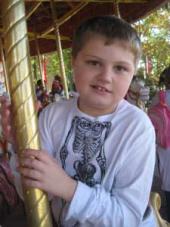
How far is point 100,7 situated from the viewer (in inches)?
211

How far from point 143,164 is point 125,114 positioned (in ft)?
0.55

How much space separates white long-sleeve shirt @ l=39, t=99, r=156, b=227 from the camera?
93cm

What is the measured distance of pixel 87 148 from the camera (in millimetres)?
1060

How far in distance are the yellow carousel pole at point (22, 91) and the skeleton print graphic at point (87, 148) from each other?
0.24m

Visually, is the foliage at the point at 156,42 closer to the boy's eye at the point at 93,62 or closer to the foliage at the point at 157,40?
the foliage at the point at 157,40

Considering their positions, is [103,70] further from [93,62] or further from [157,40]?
[157,40]

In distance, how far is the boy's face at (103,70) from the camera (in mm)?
964

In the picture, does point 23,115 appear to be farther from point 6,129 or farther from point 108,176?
Answer: point 108,176

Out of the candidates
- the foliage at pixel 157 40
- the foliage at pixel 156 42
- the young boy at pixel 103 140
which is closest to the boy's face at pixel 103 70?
the young boy at pixel 103 140

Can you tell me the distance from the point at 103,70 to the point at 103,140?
205 millimetres

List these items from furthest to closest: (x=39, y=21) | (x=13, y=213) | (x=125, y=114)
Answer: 1. (x=39, y=21)
2. (x=13, y=213)
3. (x=125, y=114)

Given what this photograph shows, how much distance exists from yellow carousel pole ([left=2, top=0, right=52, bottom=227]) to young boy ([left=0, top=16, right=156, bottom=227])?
61mm

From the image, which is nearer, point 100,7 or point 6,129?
point 6,129

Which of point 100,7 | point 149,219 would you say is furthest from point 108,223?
point 100,7
